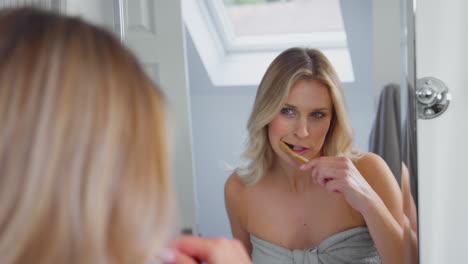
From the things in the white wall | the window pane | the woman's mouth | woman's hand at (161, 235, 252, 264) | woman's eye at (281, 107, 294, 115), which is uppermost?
the window pane

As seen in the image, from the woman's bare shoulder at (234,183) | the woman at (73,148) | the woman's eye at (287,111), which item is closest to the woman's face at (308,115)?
the woman's eye at (287,111)

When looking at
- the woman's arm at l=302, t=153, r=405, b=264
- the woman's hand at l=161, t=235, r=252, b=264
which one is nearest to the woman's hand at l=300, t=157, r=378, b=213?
the woman's arm at l=302, t=153, r=405, b=264

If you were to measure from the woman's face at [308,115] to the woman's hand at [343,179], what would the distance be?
2 centimetres

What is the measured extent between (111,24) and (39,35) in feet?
1.61

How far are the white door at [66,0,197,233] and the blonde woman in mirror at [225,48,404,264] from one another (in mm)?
73

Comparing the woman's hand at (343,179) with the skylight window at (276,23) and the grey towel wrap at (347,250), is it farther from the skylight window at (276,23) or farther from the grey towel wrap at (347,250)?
the skylight window at (276,23)

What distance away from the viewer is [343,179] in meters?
0.80

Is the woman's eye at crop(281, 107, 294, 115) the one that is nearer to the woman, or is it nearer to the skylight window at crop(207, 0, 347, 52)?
the skylight window at crop(207, 0, 347, 52)

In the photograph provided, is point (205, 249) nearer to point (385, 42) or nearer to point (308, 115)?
point (308, 115)

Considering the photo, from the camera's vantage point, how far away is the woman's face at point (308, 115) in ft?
2.62

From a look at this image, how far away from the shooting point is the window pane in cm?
79

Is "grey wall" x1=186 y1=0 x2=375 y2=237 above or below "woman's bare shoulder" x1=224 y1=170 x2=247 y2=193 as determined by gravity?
above

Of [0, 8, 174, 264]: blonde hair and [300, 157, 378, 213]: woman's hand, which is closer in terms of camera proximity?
[0, 8, 174, 264]: blonde hair

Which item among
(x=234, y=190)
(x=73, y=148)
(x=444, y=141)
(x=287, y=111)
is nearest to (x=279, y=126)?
(x=287, y=111)
